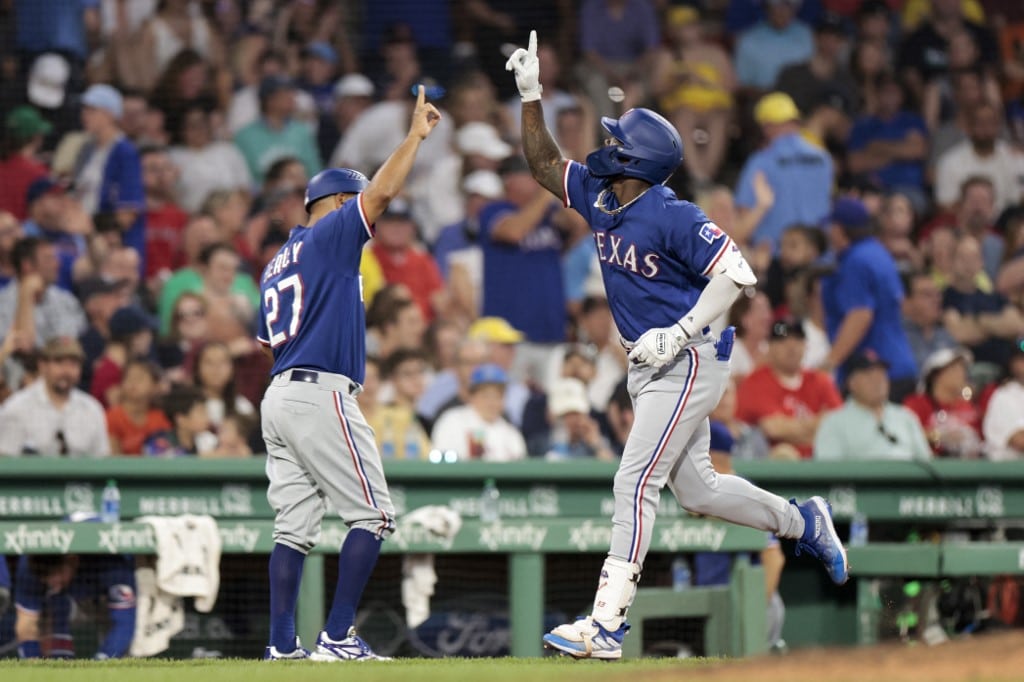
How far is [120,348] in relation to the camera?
31.6ft

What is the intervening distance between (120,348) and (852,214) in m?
4.58

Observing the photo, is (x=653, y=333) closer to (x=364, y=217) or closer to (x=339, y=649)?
(x=364, y=217)

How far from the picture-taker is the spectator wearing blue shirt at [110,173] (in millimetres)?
10844

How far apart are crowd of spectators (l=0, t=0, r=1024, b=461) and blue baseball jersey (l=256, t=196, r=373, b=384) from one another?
2.48 metres

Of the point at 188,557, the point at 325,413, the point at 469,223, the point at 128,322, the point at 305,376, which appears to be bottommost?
the point at 188,557

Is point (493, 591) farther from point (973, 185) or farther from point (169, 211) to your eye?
point (973, 185)

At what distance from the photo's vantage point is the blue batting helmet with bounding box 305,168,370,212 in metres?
6.38

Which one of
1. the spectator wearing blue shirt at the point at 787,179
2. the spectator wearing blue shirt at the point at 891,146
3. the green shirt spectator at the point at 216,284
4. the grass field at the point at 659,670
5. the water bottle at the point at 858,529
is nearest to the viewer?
the grass field at the point at 659,670

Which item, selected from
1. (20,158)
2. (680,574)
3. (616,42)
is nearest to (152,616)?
(680,574)

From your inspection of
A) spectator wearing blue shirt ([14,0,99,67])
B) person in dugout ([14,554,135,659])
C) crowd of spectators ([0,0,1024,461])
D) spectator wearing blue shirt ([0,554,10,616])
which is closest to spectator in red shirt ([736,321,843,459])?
crowd of spectators ([0,0,1024,461])

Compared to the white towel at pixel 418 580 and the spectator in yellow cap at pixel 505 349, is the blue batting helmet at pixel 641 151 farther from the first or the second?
the spectator in yellow cap at pixel 505 349

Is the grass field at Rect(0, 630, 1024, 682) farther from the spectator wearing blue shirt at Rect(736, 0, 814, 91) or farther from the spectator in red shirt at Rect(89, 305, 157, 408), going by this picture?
the spectator wearing blue shirt at Rect(736, 0, 814, 91)

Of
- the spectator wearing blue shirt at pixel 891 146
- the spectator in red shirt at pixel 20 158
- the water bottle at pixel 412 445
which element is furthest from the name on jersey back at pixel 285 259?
the spectator wearing blue shirt at pixel 891 146

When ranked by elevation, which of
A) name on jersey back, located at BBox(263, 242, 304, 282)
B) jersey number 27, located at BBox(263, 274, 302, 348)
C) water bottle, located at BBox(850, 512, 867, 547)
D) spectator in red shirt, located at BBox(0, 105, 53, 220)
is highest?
spectator in red shirt, located at BBox(0, 105, 53, 220)
